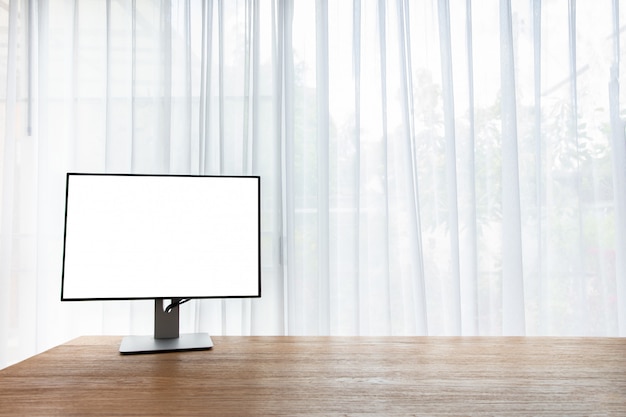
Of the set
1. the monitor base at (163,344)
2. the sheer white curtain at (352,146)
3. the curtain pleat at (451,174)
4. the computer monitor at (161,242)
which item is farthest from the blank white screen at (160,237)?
the curtain pleat at (451,174)

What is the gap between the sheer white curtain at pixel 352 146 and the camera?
207 centimetres

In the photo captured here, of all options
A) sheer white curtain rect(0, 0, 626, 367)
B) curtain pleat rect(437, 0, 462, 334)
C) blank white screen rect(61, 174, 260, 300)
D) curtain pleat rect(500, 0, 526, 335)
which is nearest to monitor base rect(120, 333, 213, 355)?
blank white screen rect(61, 174, 260, 300)

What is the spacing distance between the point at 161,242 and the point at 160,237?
0.5 inches

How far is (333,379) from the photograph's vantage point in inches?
36.8

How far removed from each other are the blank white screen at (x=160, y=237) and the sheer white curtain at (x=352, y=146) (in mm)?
829

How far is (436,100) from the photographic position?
2.11 meters

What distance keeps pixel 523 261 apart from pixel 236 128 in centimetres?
136

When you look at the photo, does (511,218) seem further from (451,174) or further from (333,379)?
(333,379)

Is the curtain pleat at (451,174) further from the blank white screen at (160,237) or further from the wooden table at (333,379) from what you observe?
the blank white screen at (160,237)

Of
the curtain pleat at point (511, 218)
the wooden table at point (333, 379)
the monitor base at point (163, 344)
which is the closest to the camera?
the wooden table at point (333, 379)

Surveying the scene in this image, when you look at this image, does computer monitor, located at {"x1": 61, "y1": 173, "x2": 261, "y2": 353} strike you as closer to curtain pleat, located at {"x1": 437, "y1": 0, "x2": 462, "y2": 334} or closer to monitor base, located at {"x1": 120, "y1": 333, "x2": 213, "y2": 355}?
monitor base, located at {"x1": 120, "y1": 333, "x2": 213, "y2": 355}

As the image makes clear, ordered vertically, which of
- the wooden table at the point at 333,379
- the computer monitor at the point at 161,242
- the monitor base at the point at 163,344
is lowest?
the wooden table at the point at 333,379

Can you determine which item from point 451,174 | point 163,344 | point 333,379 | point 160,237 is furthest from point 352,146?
point 333,379

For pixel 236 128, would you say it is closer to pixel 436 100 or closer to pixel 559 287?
pixel 436 100
